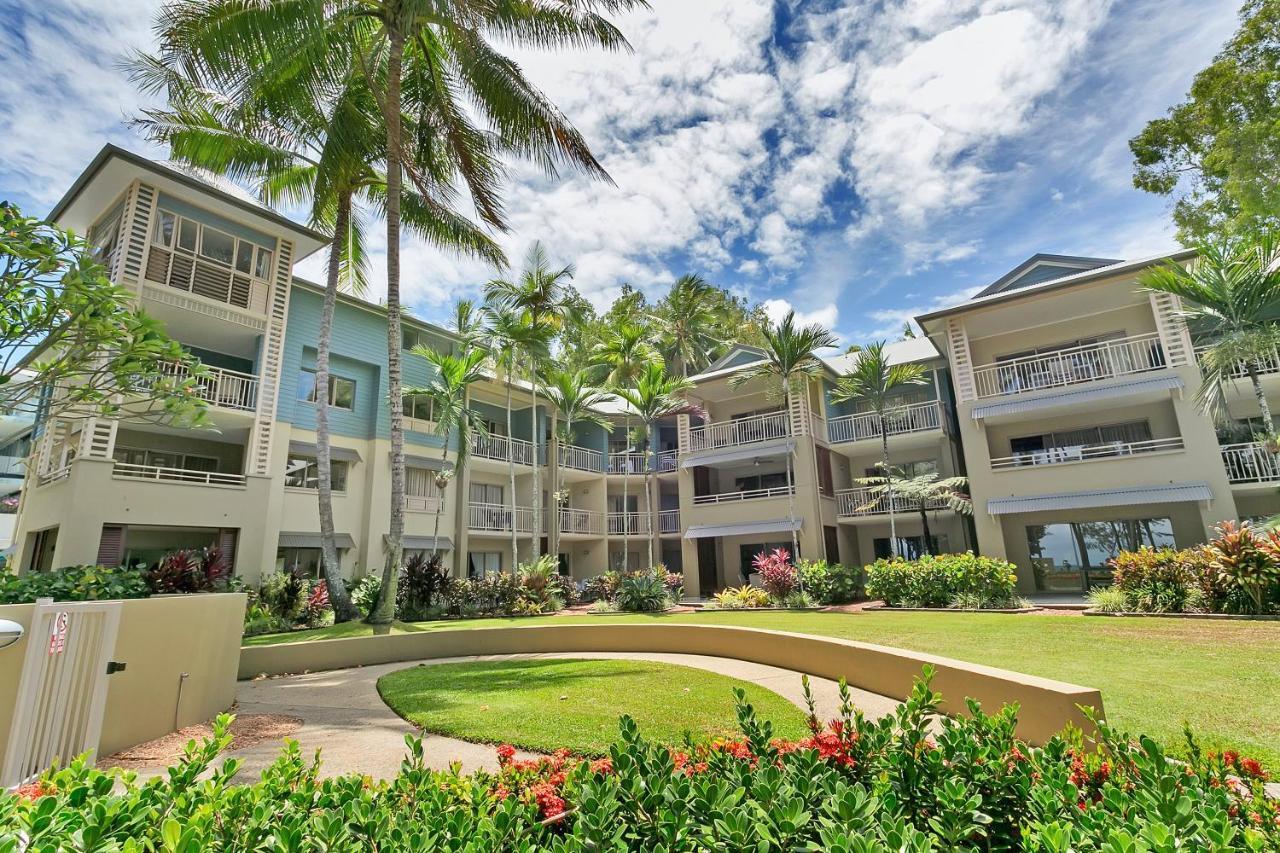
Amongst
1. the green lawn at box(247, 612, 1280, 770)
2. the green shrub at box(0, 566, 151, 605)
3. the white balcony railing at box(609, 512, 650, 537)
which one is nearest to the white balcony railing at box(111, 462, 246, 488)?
the green lawn at box(247, 612, 1280, 770)

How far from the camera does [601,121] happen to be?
1432 centimetres

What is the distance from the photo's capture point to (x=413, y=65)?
1416 centimetres

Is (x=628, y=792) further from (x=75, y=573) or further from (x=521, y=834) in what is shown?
(x=75, y=573)

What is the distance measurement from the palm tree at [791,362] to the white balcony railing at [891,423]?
294 centimetres

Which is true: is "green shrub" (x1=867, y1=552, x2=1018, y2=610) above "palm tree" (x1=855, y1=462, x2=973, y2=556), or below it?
below

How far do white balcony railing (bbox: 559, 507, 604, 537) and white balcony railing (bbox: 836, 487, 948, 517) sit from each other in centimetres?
1045

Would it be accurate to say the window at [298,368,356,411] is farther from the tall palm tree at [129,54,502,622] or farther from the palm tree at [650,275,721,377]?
the palm tree at [650,275,721,377]

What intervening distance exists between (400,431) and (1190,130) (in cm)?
2335

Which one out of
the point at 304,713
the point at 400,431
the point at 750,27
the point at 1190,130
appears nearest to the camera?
the point at 304,713

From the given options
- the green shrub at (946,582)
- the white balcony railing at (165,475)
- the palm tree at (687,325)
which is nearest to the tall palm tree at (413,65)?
the white balcony railing at (165,475)

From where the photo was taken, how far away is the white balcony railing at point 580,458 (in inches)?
1031

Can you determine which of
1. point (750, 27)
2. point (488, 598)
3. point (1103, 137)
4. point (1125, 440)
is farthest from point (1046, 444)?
point (488, 598)

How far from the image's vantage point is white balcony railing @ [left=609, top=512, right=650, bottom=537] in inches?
1068

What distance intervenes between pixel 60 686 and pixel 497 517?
753 inches
